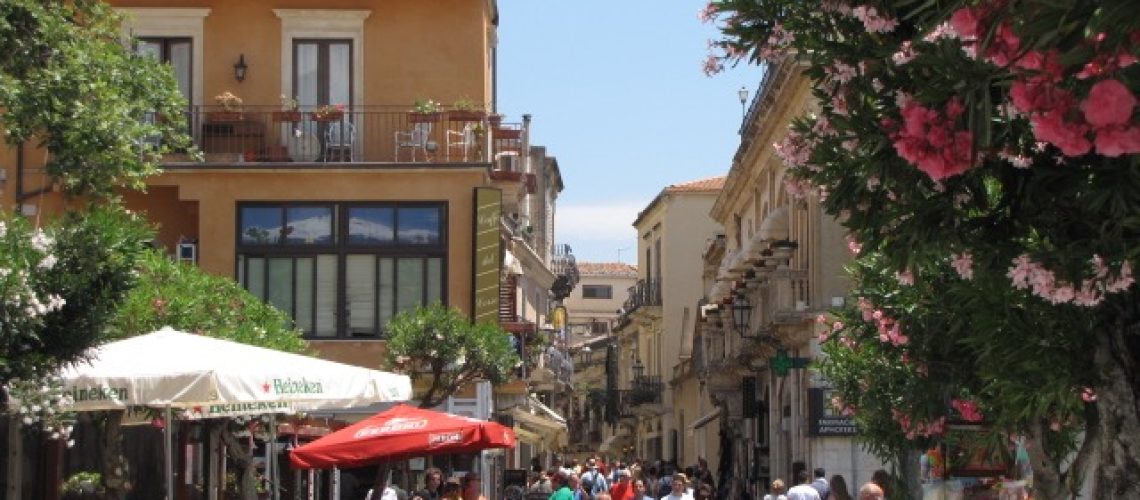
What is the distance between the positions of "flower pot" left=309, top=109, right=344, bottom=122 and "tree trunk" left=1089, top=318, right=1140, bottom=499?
1006 inches

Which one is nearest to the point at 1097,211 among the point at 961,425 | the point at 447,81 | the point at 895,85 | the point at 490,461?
the point at 895,85

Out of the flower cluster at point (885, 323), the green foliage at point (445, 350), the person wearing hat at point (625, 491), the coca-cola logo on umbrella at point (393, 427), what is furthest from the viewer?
the person wearing hat at point (625, 491)

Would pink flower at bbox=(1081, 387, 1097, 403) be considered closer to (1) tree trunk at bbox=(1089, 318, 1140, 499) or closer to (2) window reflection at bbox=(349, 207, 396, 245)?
(1) tree trunk at bbox=(1089, 318, 1140, 499)

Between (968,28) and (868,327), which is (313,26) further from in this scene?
(968,28)

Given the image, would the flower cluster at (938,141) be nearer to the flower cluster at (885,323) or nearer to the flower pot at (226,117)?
the flower cluster at (885,323)

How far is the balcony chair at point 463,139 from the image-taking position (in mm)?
32375

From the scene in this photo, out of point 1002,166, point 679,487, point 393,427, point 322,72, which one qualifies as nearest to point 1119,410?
point 1002,166

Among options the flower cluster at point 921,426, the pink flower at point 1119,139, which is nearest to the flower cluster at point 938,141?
the pink flower at point 1119,139

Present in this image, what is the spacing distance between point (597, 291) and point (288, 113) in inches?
3393

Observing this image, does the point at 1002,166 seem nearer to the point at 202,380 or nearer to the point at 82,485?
the point at 202,380

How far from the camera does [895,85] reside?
7406mm

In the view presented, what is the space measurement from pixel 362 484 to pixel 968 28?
25.3 m

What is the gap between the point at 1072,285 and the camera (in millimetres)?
6895

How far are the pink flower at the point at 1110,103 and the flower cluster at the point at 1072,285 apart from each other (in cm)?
157
